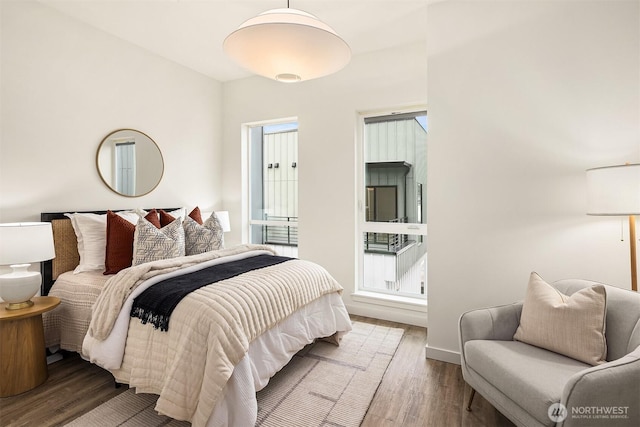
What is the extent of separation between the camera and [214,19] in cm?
294

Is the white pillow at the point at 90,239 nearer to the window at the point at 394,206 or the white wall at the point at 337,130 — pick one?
the white wall at the point at 337,130

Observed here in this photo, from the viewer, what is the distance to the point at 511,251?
2.36m

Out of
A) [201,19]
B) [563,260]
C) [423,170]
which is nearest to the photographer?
[563,260]

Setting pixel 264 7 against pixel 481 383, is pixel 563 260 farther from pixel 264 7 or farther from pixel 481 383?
pixel 264 7

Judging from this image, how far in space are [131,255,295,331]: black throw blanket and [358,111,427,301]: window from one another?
1754 mm

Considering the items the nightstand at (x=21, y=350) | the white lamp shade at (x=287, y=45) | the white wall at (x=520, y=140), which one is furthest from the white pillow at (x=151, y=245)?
the white wall at (x=520, y=140)

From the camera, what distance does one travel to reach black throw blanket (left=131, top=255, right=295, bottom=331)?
1.84 m

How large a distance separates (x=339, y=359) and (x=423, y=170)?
206 centimetres

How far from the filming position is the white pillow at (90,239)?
2.69 metres

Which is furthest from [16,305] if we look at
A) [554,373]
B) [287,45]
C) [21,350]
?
[554,373]

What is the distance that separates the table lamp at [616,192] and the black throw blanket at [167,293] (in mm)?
2206

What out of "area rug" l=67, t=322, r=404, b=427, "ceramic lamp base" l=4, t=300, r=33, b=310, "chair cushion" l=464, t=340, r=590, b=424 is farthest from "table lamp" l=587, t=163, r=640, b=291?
"ceramic lamp base" l=4, t=300, r=33, b=310

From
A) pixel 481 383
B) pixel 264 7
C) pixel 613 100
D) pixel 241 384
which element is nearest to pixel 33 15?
pixel 264 7

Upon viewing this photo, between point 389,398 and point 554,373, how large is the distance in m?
0.96
